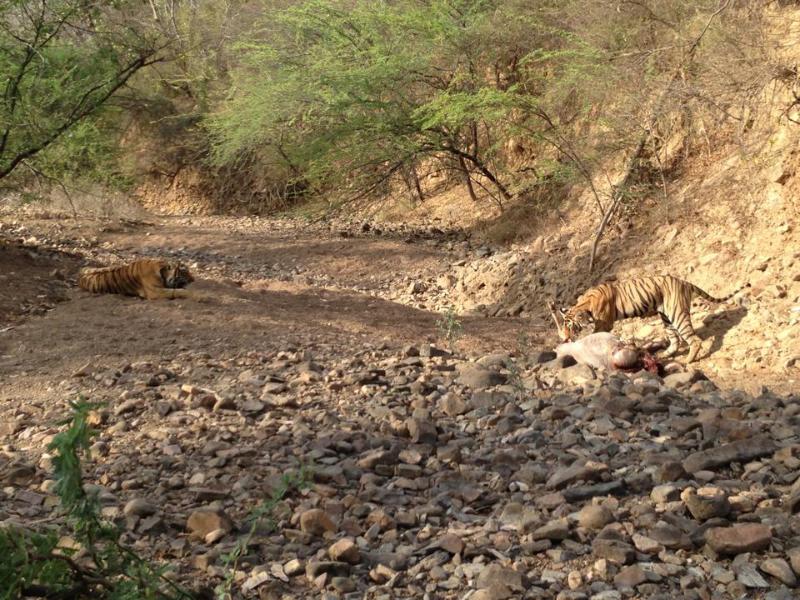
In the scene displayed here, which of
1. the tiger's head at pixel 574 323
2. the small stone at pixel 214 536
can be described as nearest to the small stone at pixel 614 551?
the small stone at pixel 214 536

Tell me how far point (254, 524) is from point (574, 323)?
603 centimetres

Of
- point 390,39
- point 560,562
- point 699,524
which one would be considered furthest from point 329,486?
point 390,39

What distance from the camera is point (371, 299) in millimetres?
10250

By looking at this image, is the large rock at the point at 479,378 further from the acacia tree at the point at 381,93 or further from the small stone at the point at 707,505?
the acacia tree at the point at 381,93

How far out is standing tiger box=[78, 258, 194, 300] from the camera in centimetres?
910

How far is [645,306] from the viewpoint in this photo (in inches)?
330

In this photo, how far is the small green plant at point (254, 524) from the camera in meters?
2.83

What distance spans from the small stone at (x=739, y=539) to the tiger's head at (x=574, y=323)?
4.83 meters

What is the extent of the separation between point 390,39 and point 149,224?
5.74 metres

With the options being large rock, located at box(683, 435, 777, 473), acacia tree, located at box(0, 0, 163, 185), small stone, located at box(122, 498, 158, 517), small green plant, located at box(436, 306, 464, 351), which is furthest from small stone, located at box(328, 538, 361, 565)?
acacia tree, located at box(0, 0, 163, 185)

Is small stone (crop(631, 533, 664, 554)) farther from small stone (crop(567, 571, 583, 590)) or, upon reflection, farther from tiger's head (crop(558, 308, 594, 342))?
tiger's head (crop(558, 308, 594, 342))

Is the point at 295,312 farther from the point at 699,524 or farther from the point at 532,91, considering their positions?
the point at 532,91

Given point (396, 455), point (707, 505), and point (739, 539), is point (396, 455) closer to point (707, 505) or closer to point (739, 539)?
point (707, 505)

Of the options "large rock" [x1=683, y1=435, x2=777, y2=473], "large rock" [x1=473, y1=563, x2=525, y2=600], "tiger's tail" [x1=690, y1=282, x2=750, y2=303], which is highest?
"tiger's tail" [x1=690, y1=282, x2=750, y2=303]
